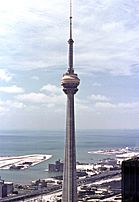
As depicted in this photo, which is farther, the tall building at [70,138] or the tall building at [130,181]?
the tall building at [70,138]

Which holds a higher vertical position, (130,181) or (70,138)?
(70,138)

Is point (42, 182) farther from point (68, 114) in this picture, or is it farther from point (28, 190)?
point (68, 114)

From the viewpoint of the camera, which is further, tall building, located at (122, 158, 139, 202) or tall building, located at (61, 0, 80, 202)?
tall building, located at (61, 0, 80, 202)

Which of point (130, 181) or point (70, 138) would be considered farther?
point (70, 138)

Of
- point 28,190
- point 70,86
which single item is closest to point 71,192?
point 70,86
